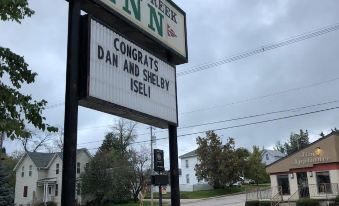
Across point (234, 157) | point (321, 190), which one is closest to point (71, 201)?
point (321, 190)

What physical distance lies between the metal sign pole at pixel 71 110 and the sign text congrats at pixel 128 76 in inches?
10.9

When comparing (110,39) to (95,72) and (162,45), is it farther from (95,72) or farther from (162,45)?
(162,45)

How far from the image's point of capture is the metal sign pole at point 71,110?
555 cm

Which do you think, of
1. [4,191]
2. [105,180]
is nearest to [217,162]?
[105,180]

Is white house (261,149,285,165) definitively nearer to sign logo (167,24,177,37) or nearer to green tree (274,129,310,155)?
green tree (274,129,310,155)

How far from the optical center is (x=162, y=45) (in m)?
8.52

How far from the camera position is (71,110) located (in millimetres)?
5828

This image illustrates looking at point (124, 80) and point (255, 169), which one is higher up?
point (255, 169)

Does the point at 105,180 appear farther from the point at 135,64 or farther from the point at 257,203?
the point at 135,64

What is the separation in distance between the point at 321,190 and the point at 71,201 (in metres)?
34.3

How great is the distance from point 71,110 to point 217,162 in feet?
175

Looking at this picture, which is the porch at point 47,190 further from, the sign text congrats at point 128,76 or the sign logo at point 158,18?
the sign text congrats at point 128,76

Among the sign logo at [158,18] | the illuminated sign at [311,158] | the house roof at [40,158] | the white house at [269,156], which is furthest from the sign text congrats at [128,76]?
the white house at [269,156]

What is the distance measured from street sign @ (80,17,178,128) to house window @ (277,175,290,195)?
33.3 metres
